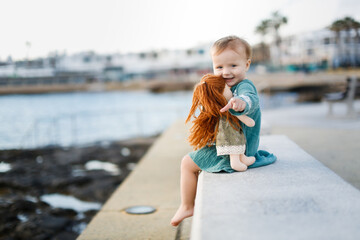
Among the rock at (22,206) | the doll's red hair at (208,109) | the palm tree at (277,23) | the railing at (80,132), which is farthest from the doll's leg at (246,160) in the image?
the palm tree at (277,23)

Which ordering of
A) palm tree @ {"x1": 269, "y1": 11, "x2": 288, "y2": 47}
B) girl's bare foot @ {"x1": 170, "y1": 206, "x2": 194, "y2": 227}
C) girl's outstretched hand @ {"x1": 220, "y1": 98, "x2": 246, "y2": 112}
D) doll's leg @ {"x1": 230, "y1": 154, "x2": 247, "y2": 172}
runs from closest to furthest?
Result: girl's outstretched hand @ {"x1": 220, "y1": 98, "x2": 246, "y2": 112}, doll's leg @ {"x1": 230, "y1": 154, "x2": 247, "y2": 172}, girl's bare foot @ {"x1": 170, "y1": 206, "x2": 194, "y2": 227}, palm tree @ {"x1": 269, "y1": 11, "x2": 288, "y2": 47}

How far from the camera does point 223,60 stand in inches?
85.2

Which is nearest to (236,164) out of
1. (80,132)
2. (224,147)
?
(224,147)

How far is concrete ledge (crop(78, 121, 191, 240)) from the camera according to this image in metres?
2.70

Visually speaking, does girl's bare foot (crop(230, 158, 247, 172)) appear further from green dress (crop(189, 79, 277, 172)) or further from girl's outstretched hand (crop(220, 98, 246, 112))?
girl's outstretched hand (crop(220, 98, 246, 112))

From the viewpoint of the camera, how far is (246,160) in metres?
2.15

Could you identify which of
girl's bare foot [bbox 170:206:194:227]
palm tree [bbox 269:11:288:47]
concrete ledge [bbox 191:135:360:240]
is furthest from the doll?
palm tree [bbox 269:11:288:47]

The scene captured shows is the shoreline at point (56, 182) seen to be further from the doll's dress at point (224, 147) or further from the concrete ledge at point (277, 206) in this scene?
the concrete ledge at point (277, 206)

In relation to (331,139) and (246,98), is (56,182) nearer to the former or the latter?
(331,139)

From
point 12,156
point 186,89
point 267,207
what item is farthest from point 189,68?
point 267,207

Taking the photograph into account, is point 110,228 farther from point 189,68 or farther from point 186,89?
point 189,68

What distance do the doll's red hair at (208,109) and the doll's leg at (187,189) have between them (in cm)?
15

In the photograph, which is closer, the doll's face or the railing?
the doll's face

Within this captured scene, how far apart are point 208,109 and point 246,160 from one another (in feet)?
1.30
